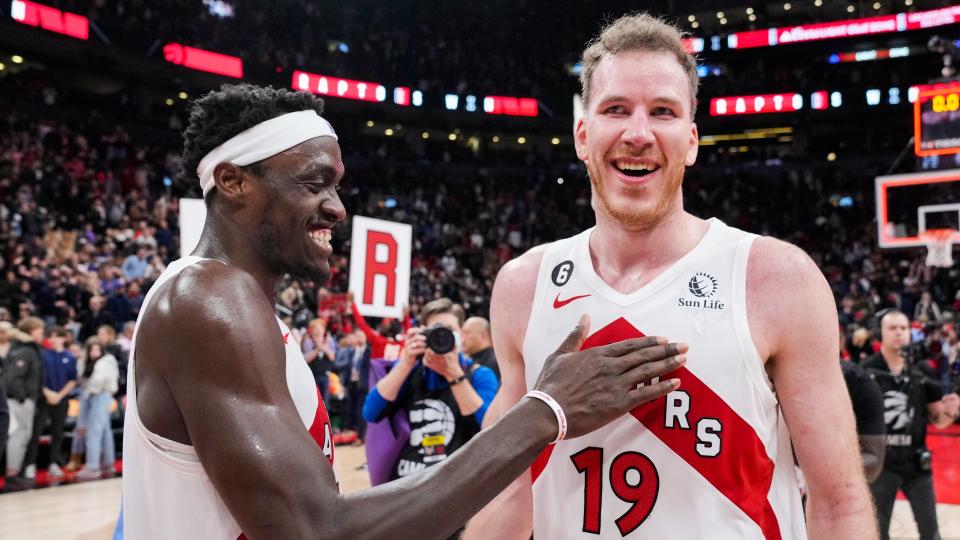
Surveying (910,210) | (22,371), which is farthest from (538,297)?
(910,210)

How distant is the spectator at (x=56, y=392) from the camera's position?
9.34 m

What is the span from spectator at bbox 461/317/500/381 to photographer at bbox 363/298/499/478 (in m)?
1.26

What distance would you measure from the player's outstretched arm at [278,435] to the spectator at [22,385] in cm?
837

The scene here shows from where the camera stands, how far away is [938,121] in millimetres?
12539

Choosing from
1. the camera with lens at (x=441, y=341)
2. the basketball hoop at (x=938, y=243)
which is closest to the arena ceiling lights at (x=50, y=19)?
the camera with lens at (x=441, y=341)

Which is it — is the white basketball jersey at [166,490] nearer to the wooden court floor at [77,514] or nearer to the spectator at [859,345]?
the wooden court floor at [77,514]

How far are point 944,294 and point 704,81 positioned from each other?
13.7 metres

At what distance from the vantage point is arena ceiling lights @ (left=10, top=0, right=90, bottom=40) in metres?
17.9

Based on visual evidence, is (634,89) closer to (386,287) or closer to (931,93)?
(386,287)

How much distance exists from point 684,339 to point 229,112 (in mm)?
1238

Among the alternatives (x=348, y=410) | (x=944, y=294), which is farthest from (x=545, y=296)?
(x=944, y=294)

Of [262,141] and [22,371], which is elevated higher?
[262,141]

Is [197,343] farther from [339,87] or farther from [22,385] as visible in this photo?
[339,87]

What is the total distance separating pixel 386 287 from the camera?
17.8ft
